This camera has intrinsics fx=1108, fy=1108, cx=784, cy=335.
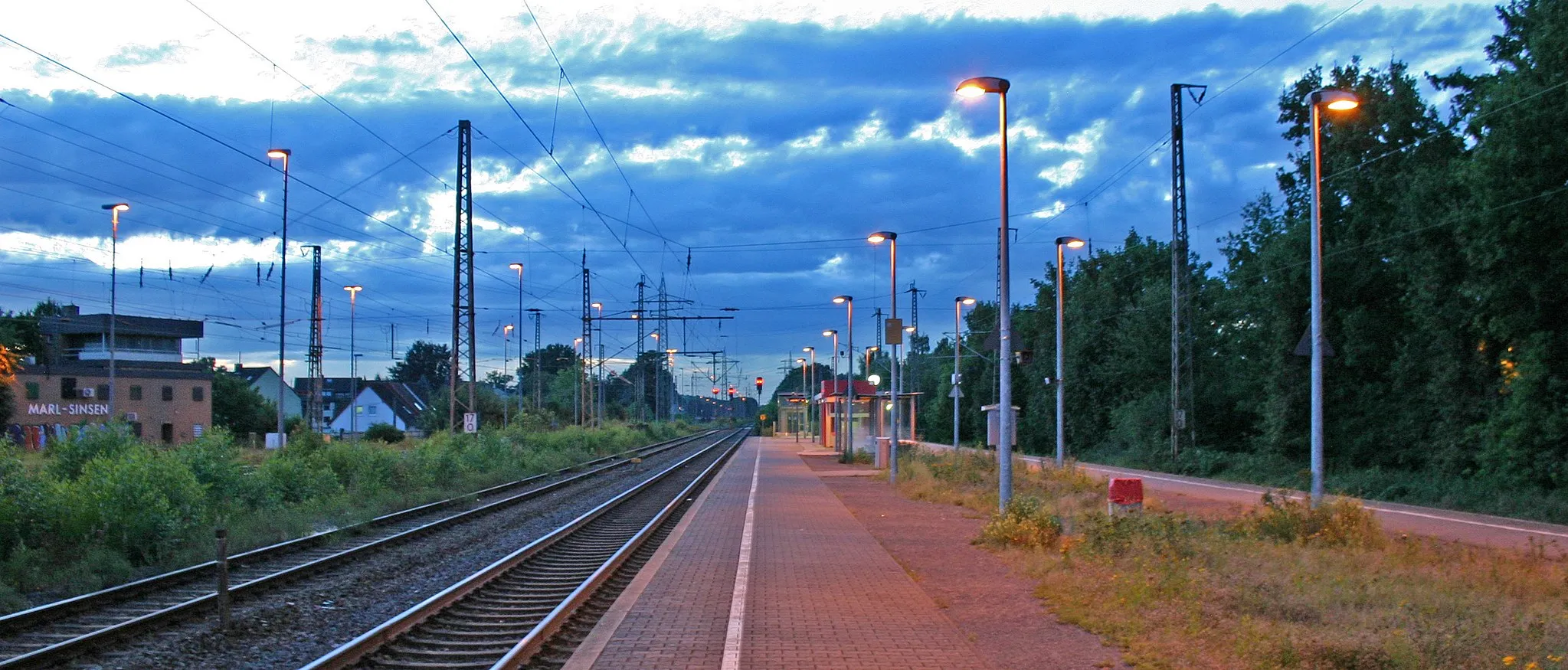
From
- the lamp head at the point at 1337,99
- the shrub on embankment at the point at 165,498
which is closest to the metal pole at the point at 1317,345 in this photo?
the lamp head at the point at 1337,99

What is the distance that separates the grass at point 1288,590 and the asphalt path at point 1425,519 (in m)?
1.87

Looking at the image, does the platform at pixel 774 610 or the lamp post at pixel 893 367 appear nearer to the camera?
the platform at pixel 774 610

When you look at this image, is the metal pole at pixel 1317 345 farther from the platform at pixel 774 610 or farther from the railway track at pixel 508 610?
the railway track at pixel 508 610

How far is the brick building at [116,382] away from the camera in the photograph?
53438mm

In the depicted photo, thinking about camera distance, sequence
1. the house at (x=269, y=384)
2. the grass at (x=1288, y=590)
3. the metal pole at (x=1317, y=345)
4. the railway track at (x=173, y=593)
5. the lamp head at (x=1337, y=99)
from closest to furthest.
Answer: the grass at (x=1288, y=590) → the railway track at (x=173, y=593) → the lamp head at (x=1337, y=99) → the metal pole at (x=1317, y=345) → the house at (x=269, y=384)

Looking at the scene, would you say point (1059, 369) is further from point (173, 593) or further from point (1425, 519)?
Answer: point (173, 593)

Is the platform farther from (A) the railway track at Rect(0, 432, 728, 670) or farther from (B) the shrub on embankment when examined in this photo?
(B) the shrub on embankment

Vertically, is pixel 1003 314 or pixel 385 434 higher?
pixel 1003 314

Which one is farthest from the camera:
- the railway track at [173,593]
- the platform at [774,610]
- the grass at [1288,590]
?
the railway track at [173,593]

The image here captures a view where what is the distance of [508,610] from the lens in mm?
11539

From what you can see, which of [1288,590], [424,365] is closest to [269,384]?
[424,365]

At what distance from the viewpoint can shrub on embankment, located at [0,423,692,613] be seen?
13.8 meters

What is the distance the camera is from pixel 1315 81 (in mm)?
38188

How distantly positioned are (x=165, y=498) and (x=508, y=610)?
767cm
